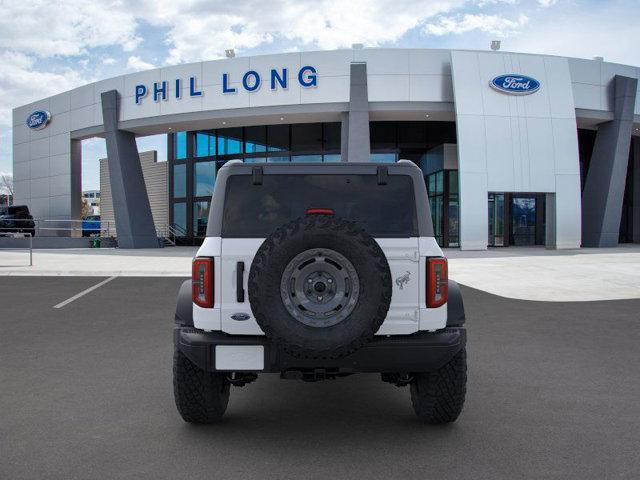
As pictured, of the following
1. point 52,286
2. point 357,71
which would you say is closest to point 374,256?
point 52,286

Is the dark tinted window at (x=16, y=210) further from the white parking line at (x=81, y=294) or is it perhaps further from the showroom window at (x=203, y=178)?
the white parking line at (x=81, y=294)

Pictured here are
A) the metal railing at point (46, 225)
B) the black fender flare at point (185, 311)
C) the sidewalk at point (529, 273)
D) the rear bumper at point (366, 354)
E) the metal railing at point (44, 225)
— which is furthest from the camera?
the metal railing at point (44, 225)

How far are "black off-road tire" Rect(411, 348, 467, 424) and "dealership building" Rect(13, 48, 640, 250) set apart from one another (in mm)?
22021

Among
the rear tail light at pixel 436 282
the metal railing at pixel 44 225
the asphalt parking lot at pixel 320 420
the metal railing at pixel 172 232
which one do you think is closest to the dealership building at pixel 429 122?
the metal railing at pixel 44 225

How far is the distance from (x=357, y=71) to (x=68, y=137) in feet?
61.1

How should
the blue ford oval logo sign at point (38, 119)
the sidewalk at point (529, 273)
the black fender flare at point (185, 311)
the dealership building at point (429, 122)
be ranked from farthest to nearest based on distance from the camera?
the blue ford oval logo sign at point (38, 119) < the dealership building at point (429, 122) < the sidewalk at point (529, 273) < the black fender flare at point (185, 311)

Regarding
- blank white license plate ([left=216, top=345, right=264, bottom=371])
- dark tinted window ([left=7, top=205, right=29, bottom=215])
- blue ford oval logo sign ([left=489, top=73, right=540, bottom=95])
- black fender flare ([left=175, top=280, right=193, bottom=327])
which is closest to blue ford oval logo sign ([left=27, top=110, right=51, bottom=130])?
dark tinted window ([left=7, top=205, right=29, bottom=215])

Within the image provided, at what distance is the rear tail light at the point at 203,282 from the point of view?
365cm

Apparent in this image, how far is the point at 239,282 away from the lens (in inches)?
142

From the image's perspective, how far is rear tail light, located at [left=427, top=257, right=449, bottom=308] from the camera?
368 centimetres

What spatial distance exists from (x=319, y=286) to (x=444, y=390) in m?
1.28

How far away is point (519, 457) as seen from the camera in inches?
137

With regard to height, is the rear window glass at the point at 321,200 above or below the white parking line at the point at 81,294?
above

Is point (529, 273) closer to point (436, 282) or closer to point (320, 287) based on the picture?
point (436, 282)
